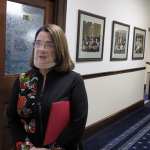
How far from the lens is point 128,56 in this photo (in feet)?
16.7

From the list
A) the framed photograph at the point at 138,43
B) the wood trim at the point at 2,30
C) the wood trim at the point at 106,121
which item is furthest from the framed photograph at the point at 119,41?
the wood trim at the point at 2,30

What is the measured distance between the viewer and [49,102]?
4.34ft

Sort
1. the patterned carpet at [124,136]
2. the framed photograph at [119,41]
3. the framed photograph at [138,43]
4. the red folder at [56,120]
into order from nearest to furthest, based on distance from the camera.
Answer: the red folder at [56,120] < the patterned carpet at [124,136] < the framed photograph at [119,41] < the framed photograph at [138,43]

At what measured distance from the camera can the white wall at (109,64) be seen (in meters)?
3.31

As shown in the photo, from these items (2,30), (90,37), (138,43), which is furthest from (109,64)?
(2,30)

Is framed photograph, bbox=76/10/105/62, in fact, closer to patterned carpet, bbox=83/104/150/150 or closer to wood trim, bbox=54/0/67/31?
wood trim, bbox=54/0/67/31

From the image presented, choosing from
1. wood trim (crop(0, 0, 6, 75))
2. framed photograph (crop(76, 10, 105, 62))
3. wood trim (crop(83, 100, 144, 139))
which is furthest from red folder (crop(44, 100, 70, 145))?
wood trim (crop(83, 100, 144, 139))

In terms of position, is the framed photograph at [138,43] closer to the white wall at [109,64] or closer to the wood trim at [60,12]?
the white wall at [109,64]

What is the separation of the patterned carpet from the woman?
81.8 inches

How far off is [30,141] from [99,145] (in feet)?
7.39

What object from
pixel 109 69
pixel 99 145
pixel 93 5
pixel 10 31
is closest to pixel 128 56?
pixel 109 69

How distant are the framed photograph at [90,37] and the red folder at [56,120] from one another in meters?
2.11

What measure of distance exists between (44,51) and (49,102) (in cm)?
25

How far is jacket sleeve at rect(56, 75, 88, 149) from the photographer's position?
1.33 metres
